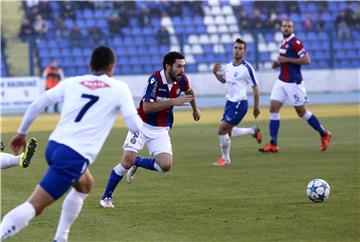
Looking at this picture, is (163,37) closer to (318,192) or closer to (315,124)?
(315,124)

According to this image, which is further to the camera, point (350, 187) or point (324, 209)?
point (350, 187)

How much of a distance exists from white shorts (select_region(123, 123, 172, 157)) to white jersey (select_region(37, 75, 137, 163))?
11.8ft

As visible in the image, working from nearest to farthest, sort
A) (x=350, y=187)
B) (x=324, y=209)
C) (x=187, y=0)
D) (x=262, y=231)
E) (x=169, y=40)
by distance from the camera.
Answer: (x=262, y=231) → (x=324, y=209) → (x=350, y=187) → (x=169, y=40) → (x=187, y=0)

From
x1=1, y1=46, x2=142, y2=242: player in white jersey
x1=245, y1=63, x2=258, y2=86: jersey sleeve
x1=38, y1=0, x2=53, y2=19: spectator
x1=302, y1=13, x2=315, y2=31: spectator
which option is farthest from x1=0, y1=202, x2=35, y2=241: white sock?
x1=302, y1=13, x2=315, y2=31: spectator

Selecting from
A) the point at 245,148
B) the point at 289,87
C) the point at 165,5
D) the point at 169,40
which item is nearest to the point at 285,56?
the point at 289,87

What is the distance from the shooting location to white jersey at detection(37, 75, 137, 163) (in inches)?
306

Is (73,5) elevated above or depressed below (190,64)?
above

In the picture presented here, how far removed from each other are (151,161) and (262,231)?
277 centimetres

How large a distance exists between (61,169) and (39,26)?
1164 inches

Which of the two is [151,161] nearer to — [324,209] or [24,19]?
[324,209]

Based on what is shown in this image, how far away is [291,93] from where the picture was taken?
17953 mm

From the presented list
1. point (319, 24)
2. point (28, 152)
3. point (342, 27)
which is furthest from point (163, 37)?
point (28, 152)

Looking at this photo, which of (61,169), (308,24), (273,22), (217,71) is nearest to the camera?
(61,169)

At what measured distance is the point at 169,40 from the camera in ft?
120
